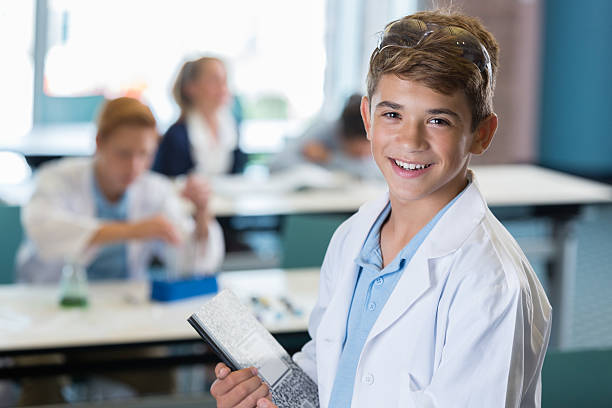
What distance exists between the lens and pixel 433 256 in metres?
1.06

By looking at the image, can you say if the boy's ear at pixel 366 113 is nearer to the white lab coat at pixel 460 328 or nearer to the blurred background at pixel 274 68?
the white lab coat at pixel 460 328

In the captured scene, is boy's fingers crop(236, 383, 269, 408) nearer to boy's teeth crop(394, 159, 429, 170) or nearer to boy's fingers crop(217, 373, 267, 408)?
boy's fingers crop(217, 373, 267, 408)

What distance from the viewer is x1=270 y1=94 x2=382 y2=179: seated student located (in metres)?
4.36

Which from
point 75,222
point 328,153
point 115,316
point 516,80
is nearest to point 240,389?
point 115,316

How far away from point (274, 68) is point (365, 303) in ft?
19.9

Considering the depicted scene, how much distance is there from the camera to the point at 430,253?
1.06 metres

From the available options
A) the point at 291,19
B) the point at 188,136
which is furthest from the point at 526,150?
the point at 188,136

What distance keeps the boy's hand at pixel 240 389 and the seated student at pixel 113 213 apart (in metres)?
1.34

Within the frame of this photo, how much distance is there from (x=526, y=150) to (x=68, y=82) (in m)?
4.07

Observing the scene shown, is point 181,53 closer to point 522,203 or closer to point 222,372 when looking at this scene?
point 522,203

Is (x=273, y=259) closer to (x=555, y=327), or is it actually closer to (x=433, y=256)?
(x=555, y=327)

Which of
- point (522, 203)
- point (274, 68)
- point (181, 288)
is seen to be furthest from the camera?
point (274, 68)

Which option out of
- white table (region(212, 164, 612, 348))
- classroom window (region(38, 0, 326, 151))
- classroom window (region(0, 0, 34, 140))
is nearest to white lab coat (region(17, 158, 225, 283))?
white table (region(212, 164, 612, 348))

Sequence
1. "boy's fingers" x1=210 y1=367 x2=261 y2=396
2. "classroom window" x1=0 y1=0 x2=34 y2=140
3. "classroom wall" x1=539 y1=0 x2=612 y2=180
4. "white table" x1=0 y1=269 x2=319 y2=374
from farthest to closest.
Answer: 1. "classroom wall" x1=539 y1=0 x2=612 y2=180
2. "classroom window" x1=0 y1=0 x2=34 y2=140
3. "white table" x1=0 y1=269 x2=319 y2=374
4. "boy's fingers" x1=210 y1=367 x2=261 y2=396
